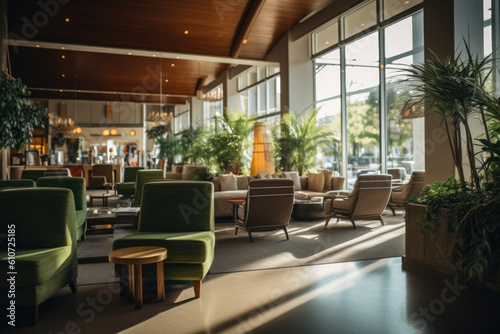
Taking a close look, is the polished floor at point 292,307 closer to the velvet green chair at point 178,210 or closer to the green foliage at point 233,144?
the velvet green chair at point 178,210

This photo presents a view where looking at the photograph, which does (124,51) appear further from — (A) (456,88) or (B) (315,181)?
(A) (456,88)

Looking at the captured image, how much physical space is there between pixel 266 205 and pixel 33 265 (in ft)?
11.9

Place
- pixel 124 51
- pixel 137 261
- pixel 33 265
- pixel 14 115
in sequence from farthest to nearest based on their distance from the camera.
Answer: pixel 124 51
pixel 14 115
pixel 137 261
pixel 33 265

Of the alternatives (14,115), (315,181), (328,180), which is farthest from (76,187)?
(328,180)

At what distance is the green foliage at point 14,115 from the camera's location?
644 centimetres

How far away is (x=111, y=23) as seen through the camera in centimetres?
1018

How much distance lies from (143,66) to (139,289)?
498 inches

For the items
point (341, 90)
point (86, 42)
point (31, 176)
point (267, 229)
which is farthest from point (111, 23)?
point (267, 229)

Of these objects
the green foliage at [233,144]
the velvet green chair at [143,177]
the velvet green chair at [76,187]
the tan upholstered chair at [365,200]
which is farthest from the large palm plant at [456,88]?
the green foliage at [233,144]

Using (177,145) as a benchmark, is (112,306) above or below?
below

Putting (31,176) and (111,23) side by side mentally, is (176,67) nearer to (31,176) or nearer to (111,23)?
(111,23)

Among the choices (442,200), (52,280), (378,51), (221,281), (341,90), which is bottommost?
(221,281)

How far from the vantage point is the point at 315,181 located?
9656 mm

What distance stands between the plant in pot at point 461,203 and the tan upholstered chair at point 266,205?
6.68 ft
